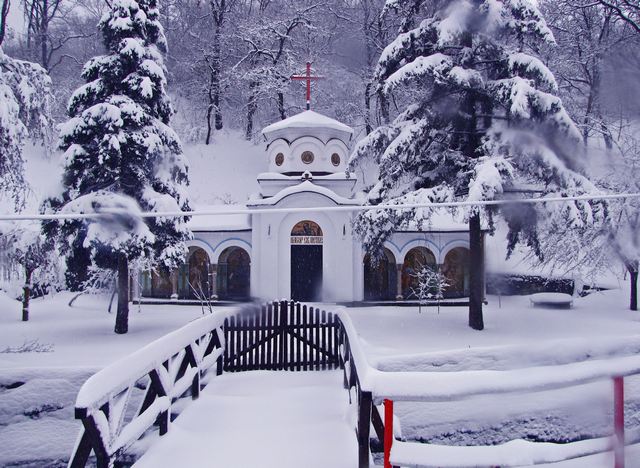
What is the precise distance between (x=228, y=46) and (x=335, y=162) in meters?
16.5

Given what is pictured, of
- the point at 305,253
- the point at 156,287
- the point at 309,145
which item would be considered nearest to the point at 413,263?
the point at 305,253

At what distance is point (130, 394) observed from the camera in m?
3.46

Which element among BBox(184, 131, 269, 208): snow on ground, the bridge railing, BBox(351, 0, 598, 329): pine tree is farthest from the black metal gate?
BBox(184, 131, 269, 208): snow on ground

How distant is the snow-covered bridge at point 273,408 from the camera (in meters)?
2.78

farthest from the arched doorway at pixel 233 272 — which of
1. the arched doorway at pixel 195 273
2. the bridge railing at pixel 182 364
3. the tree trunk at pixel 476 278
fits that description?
the bridge railing at pixel 182 364

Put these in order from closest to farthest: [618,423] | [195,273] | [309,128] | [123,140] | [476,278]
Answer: [618,423], [123,140], [476,278], [195,273], [309,128]

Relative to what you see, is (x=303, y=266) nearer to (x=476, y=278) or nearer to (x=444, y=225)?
(x=444, y=225)

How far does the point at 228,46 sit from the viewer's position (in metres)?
31.3

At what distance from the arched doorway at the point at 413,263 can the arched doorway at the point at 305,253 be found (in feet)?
10.7

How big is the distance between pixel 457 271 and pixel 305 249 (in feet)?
18.9

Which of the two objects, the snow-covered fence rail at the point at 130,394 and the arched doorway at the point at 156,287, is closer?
the snow-covered fence rail at the point at 130,394

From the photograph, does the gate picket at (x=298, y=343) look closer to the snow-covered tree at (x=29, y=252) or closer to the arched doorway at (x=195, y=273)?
the snow-covered tree at (x=29, y=252)

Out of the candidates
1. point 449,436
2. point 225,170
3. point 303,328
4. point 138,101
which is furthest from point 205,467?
point 225,170

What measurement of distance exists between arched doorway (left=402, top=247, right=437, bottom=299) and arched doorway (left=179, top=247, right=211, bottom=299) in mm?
7380
